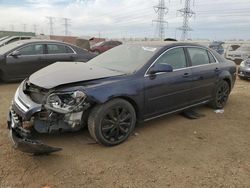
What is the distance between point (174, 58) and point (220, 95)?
1854 mm

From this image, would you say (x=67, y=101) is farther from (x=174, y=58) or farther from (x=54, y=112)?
(x=174, y=58)

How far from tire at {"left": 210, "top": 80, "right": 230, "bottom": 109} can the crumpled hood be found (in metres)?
2.72

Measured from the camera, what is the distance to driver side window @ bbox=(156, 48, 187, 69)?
4.89m

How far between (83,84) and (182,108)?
2.18 meters

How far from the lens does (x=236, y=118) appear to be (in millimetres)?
5836

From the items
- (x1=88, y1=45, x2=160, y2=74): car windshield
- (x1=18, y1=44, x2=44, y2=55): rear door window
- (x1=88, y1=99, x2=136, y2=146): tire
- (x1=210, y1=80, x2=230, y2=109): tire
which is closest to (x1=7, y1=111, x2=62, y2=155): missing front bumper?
(x1=88, y1=99, x2=136, y2=146): tire

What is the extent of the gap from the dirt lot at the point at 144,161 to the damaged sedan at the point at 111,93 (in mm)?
275

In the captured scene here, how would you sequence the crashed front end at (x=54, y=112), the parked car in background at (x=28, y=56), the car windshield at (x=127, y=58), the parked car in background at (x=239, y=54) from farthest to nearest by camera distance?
1. the parked car in background at (x=239, y=54)
2. the parked car in background at (x=28, y=56)
3. the car windshield at (x=127, y=58)
4. the crashed front end at (x=54, y=112)

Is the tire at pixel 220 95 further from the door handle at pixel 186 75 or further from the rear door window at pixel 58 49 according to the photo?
the rear door window at pixel 58 49

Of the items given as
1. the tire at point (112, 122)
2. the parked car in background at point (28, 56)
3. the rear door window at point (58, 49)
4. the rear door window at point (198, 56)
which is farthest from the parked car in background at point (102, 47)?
the tire at point (112, 122)

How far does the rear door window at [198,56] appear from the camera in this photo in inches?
217

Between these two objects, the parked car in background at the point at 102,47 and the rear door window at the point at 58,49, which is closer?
the rear door window at the point at 58,49

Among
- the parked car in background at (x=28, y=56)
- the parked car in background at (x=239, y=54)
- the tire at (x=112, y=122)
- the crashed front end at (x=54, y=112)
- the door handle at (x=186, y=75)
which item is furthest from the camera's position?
the parked car in background at (x=239, y=54)

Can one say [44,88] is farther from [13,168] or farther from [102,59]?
[102,59]
